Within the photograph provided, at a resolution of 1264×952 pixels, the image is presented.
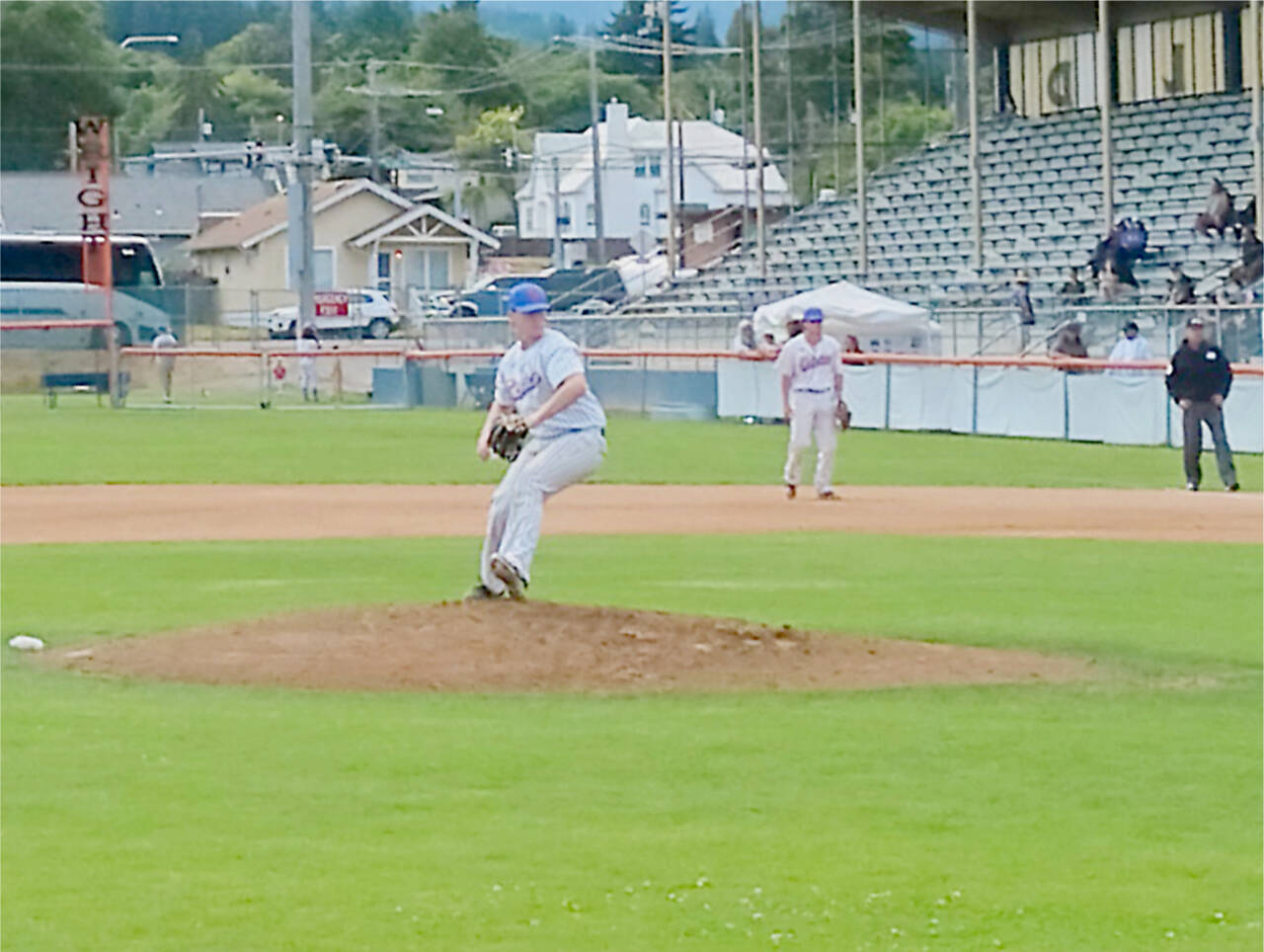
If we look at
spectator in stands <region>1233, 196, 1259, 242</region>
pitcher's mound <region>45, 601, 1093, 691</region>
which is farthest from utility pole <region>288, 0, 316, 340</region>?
pitcher's mound <region>45, 601, 1093, 691</region>

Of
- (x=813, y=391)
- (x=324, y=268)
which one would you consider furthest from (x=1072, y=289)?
(x=324, y=268)

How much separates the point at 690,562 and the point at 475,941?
1157 centimetres

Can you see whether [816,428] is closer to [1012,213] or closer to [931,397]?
[931,397]

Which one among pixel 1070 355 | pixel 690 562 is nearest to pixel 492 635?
pixel 690 562

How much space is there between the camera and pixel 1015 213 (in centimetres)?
4791

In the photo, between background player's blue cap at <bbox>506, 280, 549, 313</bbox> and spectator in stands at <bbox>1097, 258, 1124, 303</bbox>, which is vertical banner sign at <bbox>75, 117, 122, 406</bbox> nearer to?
spectator in stands at <bbox>1097, 258, 1124, 303</bbox>

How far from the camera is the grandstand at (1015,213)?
43.2m

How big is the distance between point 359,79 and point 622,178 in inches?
841

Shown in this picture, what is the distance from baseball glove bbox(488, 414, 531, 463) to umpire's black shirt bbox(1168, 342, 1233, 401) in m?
13.4

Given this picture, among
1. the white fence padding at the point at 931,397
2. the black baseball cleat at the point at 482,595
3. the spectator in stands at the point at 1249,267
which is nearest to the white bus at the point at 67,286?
the white fence padding at the point at 931,397

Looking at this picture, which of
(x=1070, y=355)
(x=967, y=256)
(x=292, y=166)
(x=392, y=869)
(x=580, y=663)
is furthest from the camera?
(x=292, y=166)

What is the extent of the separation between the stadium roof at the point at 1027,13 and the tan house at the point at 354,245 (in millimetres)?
36151

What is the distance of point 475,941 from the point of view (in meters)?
6.51

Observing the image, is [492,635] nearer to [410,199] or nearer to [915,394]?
[915,394]
